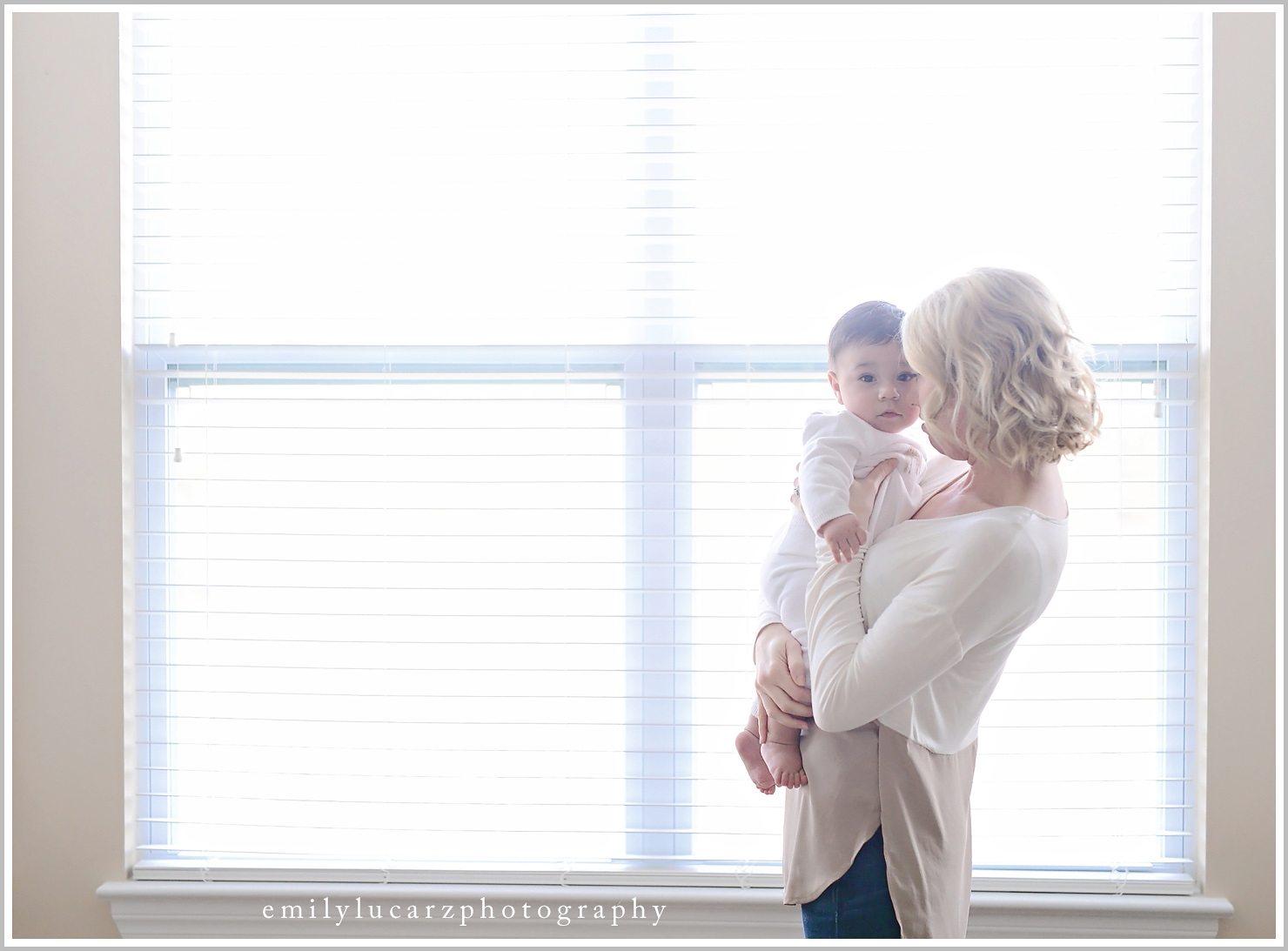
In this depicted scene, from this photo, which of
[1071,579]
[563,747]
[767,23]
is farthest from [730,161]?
[563,747]

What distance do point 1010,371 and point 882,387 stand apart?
0.23 m

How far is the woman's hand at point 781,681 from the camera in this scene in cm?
117

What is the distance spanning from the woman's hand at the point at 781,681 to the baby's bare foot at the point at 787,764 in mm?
26

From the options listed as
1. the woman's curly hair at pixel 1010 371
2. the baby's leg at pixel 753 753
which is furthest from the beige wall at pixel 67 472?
the woman's curly hair at pixel 1010 371

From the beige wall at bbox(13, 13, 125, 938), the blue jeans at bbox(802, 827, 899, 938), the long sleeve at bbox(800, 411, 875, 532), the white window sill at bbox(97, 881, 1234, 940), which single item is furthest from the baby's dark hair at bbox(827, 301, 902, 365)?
the beige wall at bbox(13, 13, 125, 938)

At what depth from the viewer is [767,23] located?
1611 millimetres

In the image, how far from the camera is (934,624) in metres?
0.99

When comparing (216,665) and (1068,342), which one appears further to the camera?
(216,665)

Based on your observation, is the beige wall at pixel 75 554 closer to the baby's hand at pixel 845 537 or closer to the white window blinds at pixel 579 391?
the white window blinds at pixel 579 391

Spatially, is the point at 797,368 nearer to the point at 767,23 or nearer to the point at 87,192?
the point at 767,23

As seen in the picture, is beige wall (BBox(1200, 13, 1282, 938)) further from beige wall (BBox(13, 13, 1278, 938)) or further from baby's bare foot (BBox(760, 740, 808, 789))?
baby's bare foot (BBox(760, 740, 808, 789))

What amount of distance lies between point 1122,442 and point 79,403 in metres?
1.97

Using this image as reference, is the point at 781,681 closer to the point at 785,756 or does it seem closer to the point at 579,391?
the point at 785,756

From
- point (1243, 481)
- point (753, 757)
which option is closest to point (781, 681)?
point (753, 757)
